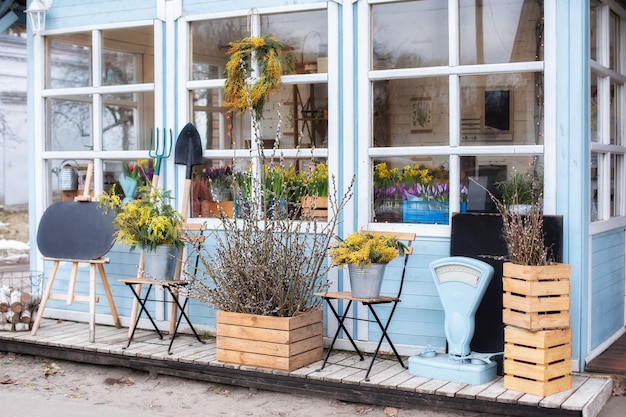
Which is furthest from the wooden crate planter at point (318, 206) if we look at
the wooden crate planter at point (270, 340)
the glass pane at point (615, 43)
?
the glass pane at point (615, 43)

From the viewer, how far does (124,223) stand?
242 inches

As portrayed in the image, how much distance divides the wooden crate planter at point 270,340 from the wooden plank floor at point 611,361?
1724 mm

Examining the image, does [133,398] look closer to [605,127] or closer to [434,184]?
[434,184]

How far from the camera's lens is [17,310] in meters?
6.84

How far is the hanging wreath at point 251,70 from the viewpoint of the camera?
6312mm

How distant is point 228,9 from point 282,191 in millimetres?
1474

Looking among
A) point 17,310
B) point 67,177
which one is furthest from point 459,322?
point 67,177

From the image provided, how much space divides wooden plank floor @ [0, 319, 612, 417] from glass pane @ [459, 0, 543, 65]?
80.5 inches

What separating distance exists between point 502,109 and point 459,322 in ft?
4.70

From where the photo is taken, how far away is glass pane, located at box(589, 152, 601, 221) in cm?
581

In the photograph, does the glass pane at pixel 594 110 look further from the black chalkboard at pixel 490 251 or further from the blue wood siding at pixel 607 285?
the black chalkboard at pixel 490 251

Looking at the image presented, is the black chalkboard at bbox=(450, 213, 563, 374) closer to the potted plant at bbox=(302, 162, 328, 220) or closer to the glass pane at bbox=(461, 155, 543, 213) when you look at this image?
the glass pane at bbox=(461, 155, 543, 213)

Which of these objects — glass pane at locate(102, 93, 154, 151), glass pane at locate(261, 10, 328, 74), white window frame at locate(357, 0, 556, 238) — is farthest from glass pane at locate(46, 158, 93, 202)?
white window frame at locate(357, 0, 556, 238)

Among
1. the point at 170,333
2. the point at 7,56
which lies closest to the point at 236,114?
the point at 170,333
